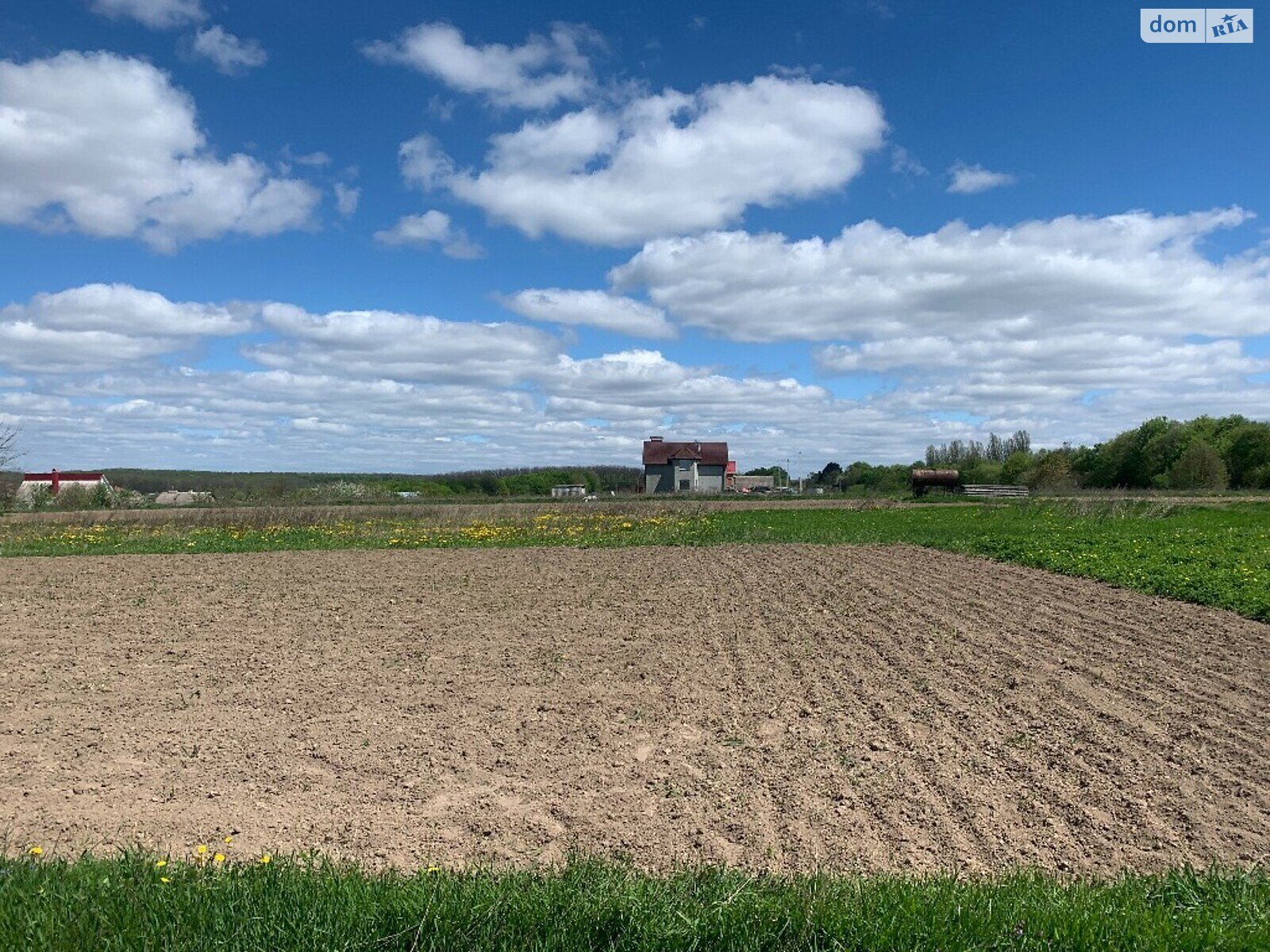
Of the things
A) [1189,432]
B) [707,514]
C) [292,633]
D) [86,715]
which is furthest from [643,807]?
[1189,432]

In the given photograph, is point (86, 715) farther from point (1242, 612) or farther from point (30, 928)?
point (1242, 612)

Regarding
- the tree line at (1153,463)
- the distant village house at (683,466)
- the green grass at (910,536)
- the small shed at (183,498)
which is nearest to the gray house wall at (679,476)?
the distant village house at (683,466)

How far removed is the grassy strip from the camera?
3461mm

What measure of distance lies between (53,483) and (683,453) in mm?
52126

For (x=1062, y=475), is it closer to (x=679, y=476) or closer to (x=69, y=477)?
(x=679, y=476)

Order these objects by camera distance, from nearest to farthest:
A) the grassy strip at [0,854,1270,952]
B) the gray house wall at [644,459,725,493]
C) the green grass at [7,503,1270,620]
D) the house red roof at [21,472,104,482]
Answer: the grassy strip at [0,854,1270,952], the green grass at [7,503,1270,620], the house red roof at [21,472,104,482], the gray house wall at [644,459,725,493]

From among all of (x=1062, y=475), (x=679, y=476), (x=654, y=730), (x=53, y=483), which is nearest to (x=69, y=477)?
(x=53, y=483)

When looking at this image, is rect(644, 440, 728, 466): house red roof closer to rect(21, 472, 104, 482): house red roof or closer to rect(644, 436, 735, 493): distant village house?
rect(644, 436, 735, 493): distant village house

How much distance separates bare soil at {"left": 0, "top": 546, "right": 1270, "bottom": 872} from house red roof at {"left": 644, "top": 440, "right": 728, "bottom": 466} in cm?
7092

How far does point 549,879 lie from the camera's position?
4.11 m

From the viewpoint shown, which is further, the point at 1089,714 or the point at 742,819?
the point at 1089,714

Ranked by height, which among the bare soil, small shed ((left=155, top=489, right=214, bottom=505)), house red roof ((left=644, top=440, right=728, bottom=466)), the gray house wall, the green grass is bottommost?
the bare soil

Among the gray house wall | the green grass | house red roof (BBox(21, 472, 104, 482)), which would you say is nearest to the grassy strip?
the green grass

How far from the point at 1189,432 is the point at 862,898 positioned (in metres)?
76.7
